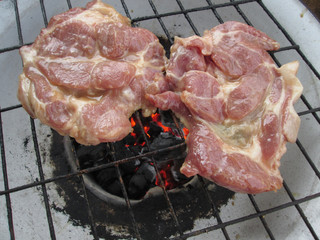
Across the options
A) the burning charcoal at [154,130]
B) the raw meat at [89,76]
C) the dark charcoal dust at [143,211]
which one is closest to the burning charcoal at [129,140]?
the burning charcoal at [154,130]

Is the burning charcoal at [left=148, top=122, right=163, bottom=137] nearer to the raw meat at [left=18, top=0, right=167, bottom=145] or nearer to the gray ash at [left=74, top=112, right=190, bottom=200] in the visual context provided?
the gray ash at [left=74, top=112, right=190, bottom=200]

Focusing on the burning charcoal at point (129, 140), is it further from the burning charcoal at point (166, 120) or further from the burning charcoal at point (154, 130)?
the burning charcoal at point (166, 120)

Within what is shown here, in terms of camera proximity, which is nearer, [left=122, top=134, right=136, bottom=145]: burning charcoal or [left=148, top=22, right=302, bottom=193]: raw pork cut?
[left=148, top=22, right=302, bottom=193]: raw pork cut

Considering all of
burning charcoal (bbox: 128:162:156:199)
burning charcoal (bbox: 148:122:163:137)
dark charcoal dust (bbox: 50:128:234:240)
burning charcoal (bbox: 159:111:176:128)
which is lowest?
dark charcoal dust (bbox: 50:128:234:240)

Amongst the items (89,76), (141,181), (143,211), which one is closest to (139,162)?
(141,181)

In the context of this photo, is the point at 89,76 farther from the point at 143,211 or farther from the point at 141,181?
the point at 143,211

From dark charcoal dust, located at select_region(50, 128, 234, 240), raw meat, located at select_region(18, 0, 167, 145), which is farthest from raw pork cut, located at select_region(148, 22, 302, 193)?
dark charcoal dust, located at select_region(50, 128, 234, 240)
